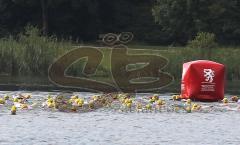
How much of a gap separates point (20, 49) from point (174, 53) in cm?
804

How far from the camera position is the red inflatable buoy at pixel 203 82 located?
81.5ft

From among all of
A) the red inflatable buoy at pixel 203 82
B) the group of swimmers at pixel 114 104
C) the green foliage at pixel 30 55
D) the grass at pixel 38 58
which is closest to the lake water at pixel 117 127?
the group of swimmers at pixel 114 104

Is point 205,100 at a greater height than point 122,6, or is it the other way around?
point 122,6

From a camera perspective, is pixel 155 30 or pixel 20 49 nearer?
pixel 20 49

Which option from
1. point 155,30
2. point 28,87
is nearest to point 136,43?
point 155,30

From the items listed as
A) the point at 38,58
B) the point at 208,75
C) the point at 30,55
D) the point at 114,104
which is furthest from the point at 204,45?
the point at 114,104

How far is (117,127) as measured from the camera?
17.6 m

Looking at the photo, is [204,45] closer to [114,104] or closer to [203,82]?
[203,82]

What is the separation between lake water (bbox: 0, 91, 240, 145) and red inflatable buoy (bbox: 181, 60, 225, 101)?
3478 mm

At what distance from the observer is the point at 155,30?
274ft

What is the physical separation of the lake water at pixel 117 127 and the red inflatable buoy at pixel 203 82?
137 inches

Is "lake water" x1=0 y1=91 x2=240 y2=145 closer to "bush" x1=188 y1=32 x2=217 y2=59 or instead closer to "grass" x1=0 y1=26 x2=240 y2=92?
"grass" x1=0 y1=26 x2=240 y2=92

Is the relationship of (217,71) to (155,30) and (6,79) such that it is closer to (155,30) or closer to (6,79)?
(6,79)

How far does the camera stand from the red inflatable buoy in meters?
24.8
